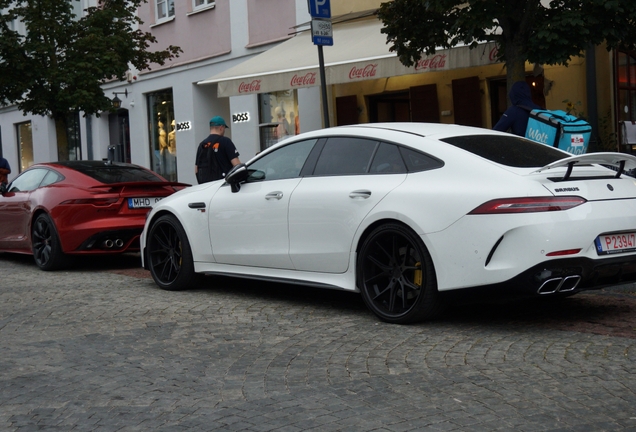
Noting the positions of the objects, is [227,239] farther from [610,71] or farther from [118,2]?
[118,2]

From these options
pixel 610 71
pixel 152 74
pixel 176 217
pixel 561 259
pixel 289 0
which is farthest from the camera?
pixel 152 74

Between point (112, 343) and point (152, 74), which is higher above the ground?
point (152, 74)

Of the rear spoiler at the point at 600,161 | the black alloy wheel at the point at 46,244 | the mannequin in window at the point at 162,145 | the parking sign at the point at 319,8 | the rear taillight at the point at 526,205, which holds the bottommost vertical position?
the black alloy wheel at the point at 46,244

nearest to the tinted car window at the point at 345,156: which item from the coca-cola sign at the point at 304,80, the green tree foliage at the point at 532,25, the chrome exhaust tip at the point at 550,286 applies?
the chrome exhaust tip at the point at 550,286

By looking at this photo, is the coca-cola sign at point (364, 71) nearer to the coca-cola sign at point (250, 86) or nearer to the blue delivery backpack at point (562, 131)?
the coca-cola sign at point (250, 86)

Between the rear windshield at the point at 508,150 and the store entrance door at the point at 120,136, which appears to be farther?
the store entrance door at the point at 120,136

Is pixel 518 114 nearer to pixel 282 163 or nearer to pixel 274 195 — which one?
pixel 282 163

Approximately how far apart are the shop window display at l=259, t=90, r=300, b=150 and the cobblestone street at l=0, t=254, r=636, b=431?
509 inches

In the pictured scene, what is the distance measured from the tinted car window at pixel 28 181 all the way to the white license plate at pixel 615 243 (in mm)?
7872

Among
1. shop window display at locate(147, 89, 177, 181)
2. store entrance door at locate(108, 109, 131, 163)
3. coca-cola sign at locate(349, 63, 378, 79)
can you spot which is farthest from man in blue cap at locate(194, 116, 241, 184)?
store entrance door at locate(108, 109, 131, 163)

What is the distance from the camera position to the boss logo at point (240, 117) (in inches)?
877

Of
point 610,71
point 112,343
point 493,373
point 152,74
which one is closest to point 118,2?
point 152,74

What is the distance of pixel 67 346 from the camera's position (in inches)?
252

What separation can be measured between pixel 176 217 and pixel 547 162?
12.0ft
